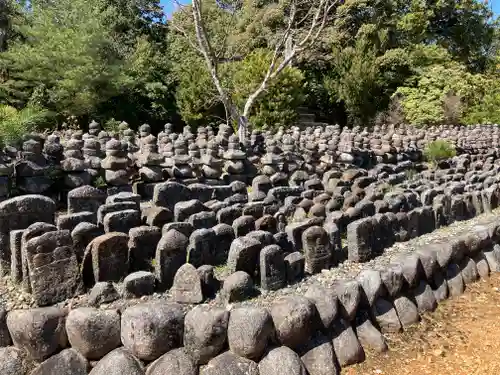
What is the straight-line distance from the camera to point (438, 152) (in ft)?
30.9

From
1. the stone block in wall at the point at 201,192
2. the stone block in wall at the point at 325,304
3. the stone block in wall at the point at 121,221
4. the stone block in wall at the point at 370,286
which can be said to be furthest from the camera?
the stone block in wall at the point at 201,192

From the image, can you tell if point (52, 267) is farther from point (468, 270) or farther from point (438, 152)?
point (438, 152)

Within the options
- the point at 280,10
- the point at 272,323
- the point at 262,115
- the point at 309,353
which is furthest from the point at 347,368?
the point at 280,10

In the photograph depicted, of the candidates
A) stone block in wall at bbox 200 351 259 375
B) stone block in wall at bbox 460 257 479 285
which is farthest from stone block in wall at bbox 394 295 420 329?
stone block in wall at bbox 200 351 259 375

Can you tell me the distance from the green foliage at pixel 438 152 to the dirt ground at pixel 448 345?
236 inches

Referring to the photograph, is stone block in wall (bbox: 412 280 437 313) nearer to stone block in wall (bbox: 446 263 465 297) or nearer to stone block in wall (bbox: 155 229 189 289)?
stone block in wall (bbox: 446 263 465 297)

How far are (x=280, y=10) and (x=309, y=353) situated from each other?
57.1ft

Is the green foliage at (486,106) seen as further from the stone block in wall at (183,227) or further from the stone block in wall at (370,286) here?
the stone block in wall at (183,227)

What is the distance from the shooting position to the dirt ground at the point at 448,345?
288 cm

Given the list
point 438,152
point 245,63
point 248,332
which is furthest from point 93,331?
point 245,63

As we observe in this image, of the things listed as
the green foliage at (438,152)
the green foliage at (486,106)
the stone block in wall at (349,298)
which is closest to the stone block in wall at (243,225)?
the stone block in wall at (349,298)

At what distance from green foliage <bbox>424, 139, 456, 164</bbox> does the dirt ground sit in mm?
5986

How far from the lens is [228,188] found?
4988 millimetres

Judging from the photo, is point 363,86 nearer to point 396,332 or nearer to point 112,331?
point 396,332
